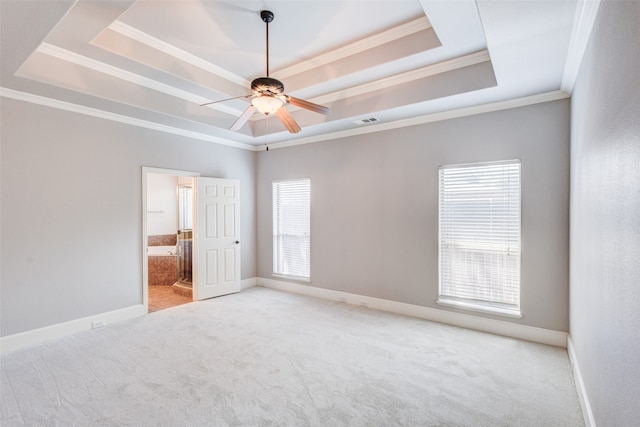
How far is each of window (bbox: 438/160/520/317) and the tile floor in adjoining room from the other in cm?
423

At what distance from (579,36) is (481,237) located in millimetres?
2299

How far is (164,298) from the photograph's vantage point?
5.54m

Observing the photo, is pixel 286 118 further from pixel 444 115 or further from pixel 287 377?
pixel 287 377

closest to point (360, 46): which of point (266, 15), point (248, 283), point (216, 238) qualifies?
point (266, 15)

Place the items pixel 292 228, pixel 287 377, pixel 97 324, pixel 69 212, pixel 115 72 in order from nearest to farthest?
1. pixel 287 377
2. pixel 115 72
3. pixel 69 212
4. pixel 97 324
5. pixel 292 228

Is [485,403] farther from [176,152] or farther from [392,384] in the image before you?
[176,152]

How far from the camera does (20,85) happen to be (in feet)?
10.8

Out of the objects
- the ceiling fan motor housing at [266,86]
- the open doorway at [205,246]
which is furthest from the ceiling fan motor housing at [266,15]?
the open doorway at [205,246]

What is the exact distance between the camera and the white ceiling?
245 cm

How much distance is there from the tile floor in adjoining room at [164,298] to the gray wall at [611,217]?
5.20 meters

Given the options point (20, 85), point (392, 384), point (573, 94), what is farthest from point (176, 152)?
point (573, 94)

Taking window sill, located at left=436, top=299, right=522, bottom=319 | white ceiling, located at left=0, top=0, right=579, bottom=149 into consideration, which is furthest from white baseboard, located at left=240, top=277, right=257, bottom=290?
window sill, located at left=436, top=299, right=522, bottom=319

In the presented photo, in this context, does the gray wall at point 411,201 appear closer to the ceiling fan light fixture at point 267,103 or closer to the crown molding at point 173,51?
the crown molding at point 173,51

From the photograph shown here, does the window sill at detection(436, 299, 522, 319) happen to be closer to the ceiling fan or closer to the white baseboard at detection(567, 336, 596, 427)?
the white baseboard at detection(567, 336, 596, 427)
